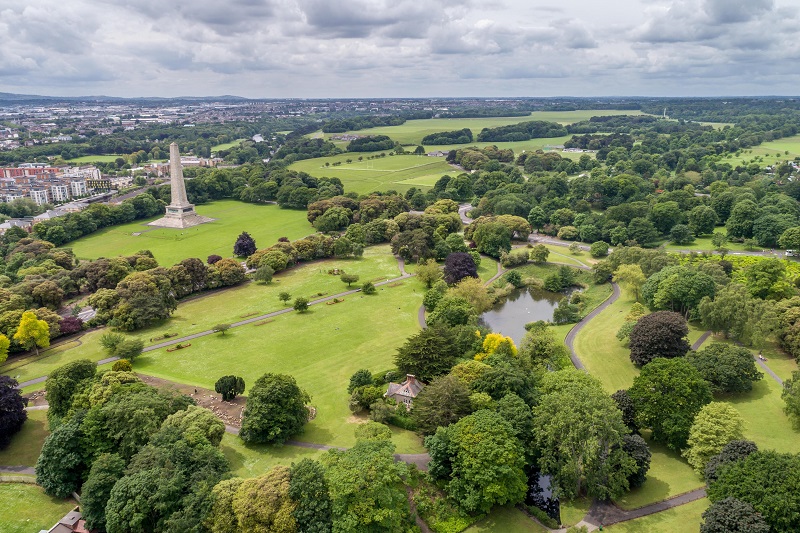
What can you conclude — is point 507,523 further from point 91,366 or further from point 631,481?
point 91,366

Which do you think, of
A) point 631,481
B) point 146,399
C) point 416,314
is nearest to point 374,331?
point 416,314

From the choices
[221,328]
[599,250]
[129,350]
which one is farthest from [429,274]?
[129,350]

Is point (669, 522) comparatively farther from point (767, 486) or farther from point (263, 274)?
point (263, 274)

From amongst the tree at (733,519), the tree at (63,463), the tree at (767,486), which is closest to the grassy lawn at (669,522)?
the tree at (767,486)

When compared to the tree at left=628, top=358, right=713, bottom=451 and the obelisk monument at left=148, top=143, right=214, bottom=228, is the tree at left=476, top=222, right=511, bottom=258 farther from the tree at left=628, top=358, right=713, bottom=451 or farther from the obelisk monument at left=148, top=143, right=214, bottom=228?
the obelisk monument at left=148, top=143, right=214, bottom=228

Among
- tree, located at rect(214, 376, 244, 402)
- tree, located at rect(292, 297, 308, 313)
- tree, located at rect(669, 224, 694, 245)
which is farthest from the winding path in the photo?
tree, located at rect(669, 224, 694, 245)

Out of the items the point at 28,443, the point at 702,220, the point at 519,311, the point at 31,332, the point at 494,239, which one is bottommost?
the point at 28,443

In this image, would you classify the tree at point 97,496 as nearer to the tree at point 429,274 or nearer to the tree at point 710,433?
the tree at point 710,433
